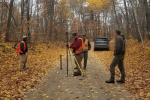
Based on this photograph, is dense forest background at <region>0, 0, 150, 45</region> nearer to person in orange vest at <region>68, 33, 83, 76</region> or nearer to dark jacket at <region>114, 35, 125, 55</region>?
person in orange vest at <region>68, 33, 83, 76</region>

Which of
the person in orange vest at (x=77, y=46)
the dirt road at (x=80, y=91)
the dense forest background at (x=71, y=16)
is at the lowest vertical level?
the dirt road at (x=80, y=91)

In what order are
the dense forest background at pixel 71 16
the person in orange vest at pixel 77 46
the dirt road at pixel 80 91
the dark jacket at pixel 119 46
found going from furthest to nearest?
1. the dense forest background at pixel 71 16
2. the person in orange vest at pixel 77 46
3. the dark jacket at pixel 119 46
4. the dirt road at pixel 80 91

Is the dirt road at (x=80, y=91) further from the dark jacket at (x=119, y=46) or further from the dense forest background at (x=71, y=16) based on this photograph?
the dense forest background at (x=71, y=16)

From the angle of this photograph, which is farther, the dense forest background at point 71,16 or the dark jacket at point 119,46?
the dense forest background at point 71,16

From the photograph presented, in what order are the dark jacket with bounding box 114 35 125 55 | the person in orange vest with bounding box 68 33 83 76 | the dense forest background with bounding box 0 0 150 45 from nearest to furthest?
1. the dark jacket with bounding box 114 35 125 55
2. the person in orange vest with bounding box 68 33 83 76
3. the dense forest background with bounding box 0 0 150 45

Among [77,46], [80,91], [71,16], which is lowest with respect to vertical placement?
[80,91]

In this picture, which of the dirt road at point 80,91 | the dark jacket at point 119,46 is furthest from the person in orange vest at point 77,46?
A: the dark jacket at point 119,46

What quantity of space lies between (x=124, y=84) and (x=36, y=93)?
353 cm

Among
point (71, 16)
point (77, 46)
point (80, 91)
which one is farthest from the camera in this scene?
point (71, 16)

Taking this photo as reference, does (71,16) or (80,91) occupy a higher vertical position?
(71,16)

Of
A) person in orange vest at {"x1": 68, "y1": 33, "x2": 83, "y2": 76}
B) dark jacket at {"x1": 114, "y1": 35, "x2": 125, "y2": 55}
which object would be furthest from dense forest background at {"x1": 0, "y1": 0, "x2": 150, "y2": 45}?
dark jacket at {"x1": 114, "y1": 35, "x2": 125, "y2": 55}

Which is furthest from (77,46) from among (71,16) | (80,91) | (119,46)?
(71,16)

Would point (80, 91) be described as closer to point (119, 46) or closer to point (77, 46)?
point (119, 46)

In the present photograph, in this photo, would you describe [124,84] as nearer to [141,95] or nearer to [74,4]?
[141,95]
